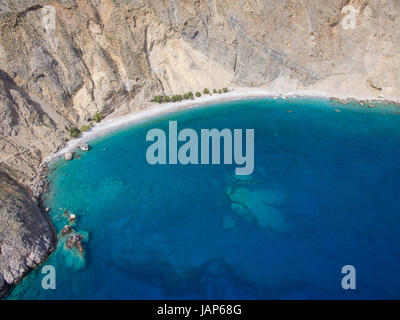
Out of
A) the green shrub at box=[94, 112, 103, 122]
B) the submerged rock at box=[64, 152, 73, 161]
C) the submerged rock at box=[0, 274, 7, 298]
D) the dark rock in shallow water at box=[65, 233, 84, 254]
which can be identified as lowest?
the submerged rock at box=[0, 274, 7, 298]

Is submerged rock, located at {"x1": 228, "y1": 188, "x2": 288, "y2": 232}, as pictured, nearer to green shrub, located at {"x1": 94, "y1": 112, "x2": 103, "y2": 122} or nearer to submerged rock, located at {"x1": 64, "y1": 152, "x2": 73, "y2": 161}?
submerged rock, located at {"x1": 64, "y1": 152, "x2": 73, "y2": 161}

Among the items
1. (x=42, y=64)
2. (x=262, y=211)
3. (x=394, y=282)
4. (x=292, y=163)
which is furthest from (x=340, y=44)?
(x=42, y=64)

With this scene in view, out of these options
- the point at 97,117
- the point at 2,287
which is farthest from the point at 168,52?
the point at 2,287

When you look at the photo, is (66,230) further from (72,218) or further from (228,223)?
(228,223)

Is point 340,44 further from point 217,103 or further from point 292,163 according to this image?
point 292,163

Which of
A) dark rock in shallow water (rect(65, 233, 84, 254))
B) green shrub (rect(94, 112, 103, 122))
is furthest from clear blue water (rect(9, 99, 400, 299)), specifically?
green shrub (rect(94, 112, 103, 122))

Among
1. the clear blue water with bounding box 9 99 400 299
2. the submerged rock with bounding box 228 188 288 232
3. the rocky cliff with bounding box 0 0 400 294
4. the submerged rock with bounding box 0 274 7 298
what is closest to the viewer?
the submerged rock with bounding box 0 274 7 298
